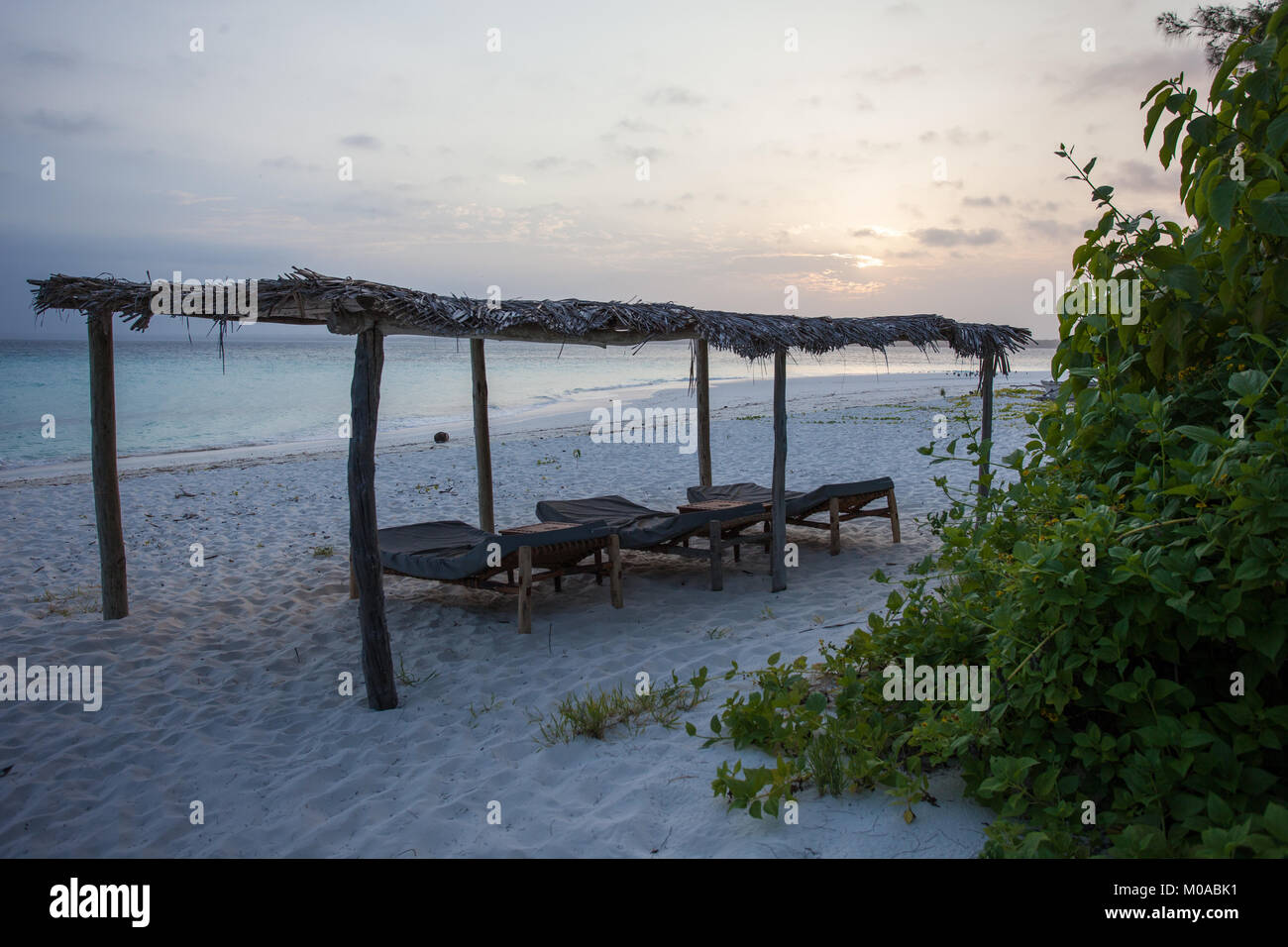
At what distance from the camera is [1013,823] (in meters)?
2.12

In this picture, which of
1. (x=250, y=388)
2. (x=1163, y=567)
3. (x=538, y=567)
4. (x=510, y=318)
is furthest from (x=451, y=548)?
(x=250, y=388)

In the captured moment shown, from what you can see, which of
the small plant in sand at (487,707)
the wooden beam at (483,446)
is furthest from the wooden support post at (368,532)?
the wooden beam at (483,446)

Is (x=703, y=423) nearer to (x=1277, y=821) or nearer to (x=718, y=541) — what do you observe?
(x=718, y=541)

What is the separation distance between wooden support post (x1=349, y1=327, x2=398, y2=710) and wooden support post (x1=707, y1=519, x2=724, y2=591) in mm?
2509

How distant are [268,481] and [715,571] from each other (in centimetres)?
836

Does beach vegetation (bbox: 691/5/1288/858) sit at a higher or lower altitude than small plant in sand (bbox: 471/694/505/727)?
higher

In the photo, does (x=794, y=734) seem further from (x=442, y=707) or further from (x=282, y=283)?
(x=282, y=283)

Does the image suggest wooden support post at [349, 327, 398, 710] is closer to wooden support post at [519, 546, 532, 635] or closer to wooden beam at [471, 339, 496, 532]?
wooden support post at [519, 546, 532, 635]

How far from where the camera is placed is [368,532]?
4.16 meters

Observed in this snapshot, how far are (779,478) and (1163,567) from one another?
3993 millimetres

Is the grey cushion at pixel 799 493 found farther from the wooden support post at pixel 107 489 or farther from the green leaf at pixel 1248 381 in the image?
the wooden support post at pixel 107 489

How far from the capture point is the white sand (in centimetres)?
267

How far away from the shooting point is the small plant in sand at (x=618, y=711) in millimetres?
3389

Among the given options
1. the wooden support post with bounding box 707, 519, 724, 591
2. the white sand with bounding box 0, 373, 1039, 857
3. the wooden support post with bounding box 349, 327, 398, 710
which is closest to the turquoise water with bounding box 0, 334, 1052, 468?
the wooden support post with bounding box 707, 519, 724, 591
